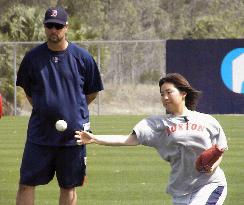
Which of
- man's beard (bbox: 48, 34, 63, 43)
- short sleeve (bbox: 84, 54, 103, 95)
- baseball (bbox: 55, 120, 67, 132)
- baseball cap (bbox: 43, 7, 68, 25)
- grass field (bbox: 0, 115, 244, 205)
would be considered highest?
baseball cap (bbox: 43, 7, 68, 25)

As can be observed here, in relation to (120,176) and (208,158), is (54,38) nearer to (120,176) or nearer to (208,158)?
(208,158)

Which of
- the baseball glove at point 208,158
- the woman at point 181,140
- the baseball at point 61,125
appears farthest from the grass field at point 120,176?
the baseball glove at point 208,158

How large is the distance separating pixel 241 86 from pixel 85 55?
20.1 m

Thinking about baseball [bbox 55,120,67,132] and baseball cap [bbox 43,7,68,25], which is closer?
baseball [bbox 55,120,67,132]

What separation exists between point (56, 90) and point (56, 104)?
5.1 inches

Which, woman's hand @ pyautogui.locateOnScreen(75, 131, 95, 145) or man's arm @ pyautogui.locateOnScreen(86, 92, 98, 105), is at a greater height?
woman's hand @ pyautogui.locateOnScreen(75, 131, 95, 145)

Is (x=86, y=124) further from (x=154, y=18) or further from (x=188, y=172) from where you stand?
(x=154, y=18)

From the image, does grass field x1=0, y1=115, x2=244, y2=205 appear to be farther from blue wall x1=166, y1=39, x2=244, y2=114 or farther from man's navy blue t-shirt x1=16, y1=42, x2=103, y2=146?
blue wall x1=166, y1=39, x2=244, y2=114

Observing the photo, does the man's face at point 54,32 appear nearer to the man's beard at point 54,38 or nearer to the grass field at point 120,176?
the man's beard at point 54,38

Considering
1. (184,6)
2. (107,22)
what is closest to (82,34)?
(107,22)

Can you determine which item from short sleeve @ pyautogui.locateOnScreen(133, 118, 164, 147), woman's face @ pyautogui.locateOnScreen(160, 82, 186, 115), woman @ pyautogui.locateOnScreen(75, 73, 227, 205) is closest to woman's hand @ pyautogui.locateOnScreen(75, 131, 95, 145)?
woman @ pyautogui.locateOnScreen(75, 73, 227, 205)

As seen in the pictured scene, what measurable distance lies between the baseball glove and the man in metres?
1.86

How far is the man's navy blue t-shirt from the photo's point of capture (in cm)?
850

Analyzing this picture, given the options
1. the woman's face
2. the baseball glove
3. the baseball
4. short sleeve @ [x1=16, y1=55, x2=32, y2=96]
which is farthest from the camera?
short sleeve @ [x1=16, y1=55, x2=32, y2=96]
